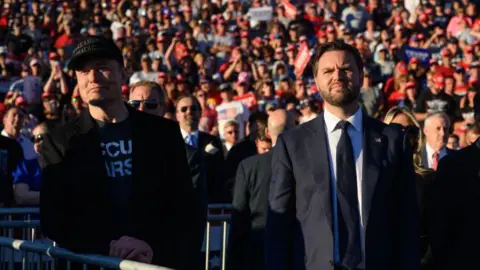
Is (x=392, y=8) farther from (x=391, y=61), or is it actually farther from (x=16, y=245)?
(x=16, y=245)

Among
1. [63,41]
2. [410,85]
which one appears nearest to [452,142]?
[410,85]

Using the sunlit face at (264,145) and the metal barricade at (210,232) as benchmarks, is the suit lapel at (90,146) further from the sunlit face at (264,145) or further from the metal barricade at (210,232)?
the sunlit face at (264,145)

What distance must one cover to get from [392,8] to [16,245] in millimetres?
21858

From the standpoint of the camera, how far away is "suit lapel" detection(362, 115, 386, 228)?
202 inches

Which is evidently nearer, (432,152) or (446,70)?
A: (432,152)

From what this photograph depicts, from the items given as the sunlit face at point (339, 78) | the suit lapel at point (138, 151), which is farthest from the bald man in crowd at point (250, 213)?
the suit lapel at point (138, 151)

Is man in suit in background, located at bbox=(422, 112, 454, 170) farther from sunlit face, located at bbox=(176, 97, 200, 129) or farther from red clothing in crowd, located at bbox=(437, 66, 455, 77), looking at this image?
red clothing in crowd, located at bbox=(437, 66, 455, 77)

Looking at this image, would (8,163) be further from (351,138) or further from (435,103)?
(435,103)

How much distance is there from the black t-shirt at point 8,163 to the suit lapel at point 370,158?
4722 mm

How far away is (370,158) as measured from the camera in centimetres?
521

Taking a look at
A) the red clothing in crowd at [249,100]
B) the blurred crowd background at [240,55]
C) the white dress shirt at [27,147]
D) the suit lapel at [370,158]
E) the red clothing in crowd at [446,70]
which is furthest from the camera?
the red clothing in crowd at [446,70]

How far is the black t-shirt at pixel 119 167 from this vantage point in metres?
5.08

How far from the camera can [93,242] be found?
16.1ft

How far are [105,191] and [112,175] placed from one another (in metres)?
0.10
